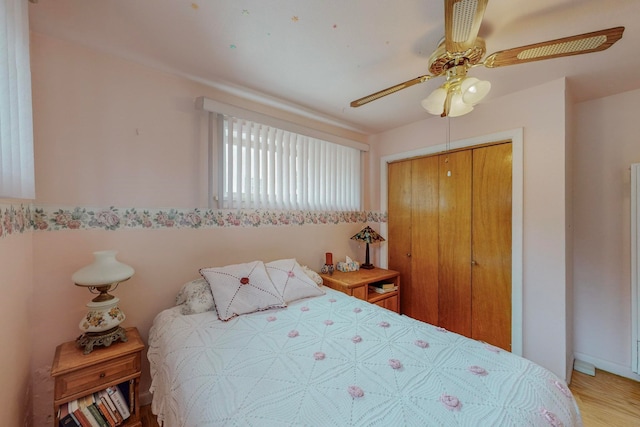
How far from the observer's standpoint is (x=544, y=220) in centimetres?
203

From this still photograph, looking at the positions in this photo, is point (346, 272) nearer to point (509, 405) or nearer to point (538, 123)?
point (509, 405)

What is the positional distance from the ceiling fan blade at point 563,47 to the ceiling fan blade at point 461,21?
23 cm

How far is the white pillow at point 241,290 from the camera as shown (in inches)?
66.4

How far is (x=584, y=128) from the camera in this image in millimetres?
2365

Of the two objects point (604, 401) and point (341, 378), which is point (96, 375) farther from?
point (604, 401)

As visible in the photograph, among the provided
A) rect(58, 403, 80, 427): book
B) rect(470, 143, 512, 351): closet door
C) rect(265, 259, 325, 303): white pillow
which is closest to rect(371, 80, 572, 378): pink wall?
rect(470, 143, 512, 351): closet door

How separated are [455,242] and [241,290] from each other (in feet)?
7.03

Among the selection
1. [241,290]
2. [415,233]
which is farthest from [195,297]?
[415,233]

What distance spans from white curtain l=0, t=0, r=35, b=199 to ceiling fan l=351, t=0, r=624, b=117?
1.69m

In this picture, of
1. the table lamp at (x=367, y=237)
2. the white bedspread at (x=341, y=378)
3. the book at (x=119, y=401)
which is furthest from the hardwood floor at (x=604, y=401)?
the table lamp at (x=367, y=237)

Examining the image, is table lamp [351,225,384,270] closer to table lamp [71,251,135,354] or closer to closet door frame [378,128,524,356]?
closet door frame [378,128,524,356]

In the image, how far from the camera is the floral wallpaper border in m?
1.30

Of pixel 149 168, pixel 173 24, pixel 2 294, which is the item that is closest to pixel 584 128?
pixel 173 24

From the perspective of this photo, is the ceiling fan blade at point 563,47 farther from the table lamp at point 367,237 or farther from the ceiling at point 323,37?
the table lamp at point 367,237
